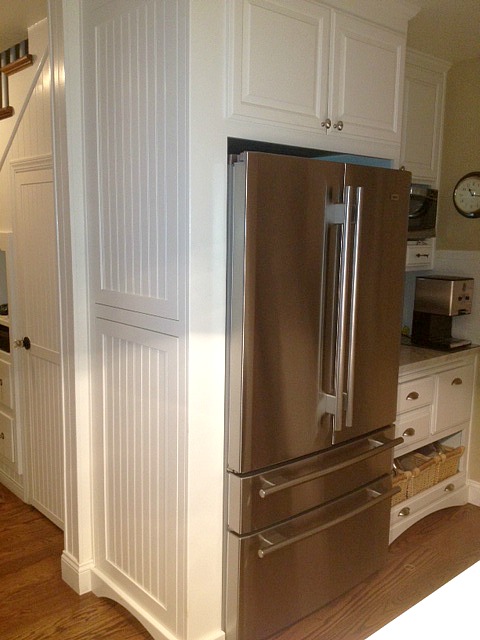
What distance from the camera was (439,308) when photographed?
3037 millimetres

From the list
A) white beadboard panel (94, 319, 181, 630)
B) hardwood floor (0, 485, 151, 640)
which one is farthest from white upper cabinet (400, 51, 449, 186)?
hardwood floor (0, 485, 151, 640)

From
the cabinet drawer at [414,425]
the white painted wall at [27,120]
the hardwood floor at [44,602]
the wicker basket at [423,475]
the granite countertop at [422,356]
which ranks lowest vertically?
the hardwood floor at [44,602]

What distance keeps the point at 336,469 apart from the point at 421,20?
1935mm

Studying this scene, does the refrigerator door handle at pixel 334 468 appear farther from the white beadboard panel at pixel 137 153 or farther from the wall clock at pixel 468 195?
the wall clock at pixel 468 195

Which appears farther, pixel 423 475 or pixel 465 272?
pixel 465 272

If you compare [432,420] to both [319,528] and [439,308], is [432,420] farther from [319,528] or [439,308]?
[319,528]

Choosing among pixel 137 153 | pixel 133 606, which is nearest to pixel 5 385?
pixel 133 606

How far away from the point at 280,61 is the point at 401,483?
1963 millimetres

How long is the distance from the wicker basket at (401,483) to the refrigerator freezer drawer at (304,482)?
1.16 ft

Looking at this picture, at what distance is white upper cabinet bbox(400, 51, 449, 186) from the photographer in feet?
9.57

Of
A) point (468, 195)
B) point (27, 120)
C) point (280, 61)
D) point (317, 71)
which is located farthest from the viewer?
point (468, 195)

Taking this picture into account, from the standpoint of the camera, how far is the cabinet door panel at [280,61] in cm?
179

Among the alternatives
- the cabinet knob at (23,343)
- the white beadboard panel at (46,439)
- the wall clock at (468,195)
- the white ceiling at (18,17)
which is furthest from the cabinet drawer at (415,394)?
the white ceiling at (18,17)

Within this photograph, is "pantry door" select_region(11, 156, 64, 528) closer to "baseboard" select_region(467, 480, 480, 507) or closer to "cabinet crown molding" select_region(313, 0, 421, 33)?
"cabinet crown molding" select_region(313, 0, 421, 33)
